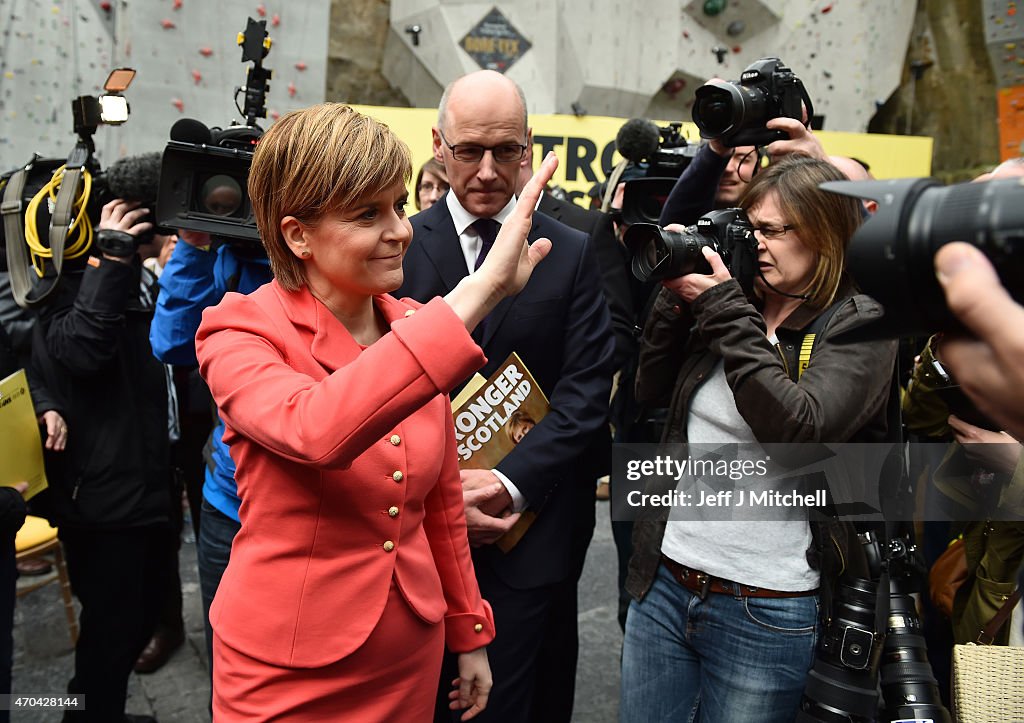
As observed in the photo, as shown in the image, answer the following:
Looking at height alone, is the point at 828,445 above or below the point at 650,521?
above

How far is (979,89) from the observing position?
10.8 m

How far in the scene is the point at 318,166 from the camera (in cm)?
141

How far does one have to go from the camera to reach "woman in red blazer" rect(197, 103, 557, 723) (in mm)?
1302

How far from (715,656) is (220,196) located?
5.70ft

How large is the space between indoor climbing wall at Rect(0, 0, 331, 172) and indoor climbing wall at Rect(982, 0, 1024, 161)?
4.76m

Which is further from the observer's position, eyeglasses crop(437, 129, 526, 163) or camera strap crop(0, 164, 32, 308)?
camera strap crop(0, 164, 32, 308)

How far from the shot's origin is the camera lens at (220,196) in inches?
93.4

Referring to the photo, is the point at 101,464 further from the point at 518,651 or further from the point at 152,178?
the point at 518,651

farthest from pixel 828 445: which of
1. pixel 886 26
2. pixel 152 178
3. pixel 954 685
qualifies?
pixel 886 26

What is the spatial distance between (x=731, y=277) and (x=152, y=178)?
71.7 inches

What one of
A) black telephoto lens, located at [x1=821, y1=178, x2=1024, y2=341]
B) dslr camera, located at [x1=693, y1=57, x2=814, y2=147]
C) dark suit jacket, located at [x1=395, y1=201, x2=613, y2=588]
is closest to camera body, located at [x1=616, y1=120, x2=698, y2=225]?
dslr camera, located at [x1=693, y1=57, x2=814, y2=147]

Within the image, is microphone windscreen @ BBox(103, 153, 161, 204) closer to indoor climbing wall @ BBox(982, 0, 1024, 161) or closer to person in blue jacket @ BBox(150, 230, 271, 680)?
person in blue jacket @ BBox(150, 230, 271, 680)

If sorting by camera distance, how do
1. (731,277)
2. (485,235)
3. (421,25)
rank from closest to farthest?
(731,277)
(485,235)
(421,25)

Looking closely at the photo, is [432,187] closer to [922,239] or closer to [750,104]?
[750,104]
